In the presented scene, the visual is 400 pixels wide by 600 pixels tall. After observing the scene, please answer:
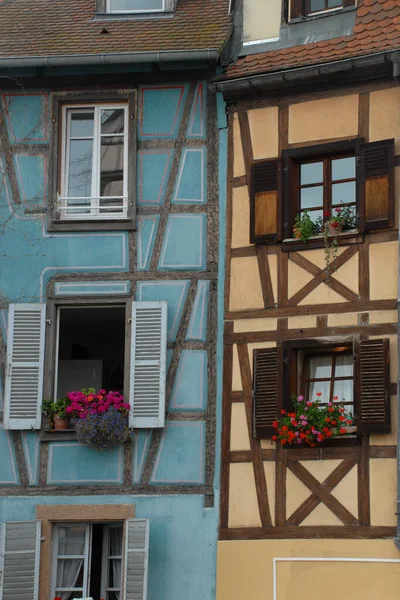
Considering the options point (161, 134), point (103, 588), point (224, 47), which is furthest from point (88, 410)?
point (224, 47)

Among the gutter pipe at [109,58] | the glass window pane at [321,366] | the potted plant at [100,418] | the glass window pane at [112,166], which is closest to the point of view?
the glass window pane at [321,366]

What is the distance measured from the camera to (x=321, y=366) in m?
17.6

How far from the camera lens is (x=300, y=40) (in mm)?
18656

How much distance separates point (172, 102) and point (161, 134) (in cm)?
42

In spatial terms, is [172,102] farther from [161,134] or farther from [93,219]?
[93,219]

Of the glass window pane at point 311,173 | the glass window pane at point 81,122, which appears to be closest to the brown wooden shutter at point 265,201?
the glass window pane at point 311,173

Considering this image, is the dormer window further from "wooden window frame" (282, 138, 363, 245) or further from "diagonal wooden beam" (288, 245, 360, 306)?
"diagonal wooden beam" (288, 245, 360, 306)

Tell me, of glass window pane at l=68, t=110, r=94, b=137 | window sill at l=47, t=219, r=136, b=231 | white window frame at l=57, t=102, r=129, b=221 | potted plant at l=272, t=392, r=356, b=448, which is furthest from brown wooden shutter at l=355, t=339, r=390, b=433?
glass window pane at l=68, t=110, r=94, b=137

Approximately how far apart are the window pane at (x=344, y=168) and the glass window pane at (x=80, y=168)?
10.1 ft

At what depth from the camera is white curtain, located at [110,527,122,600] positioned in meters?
18.0

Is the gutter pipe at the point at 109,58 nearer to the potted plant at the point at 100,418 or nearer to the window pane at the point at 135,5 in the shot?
the window pane at the point at 135,5

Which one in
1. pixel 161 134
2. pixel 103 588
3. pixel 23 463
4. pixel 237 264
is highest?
pixel 161 134

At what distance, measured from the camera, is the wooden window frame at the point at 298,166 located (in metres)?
17.8

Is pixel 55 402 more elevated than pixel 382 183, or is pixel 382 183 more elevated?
pixel 382 183
